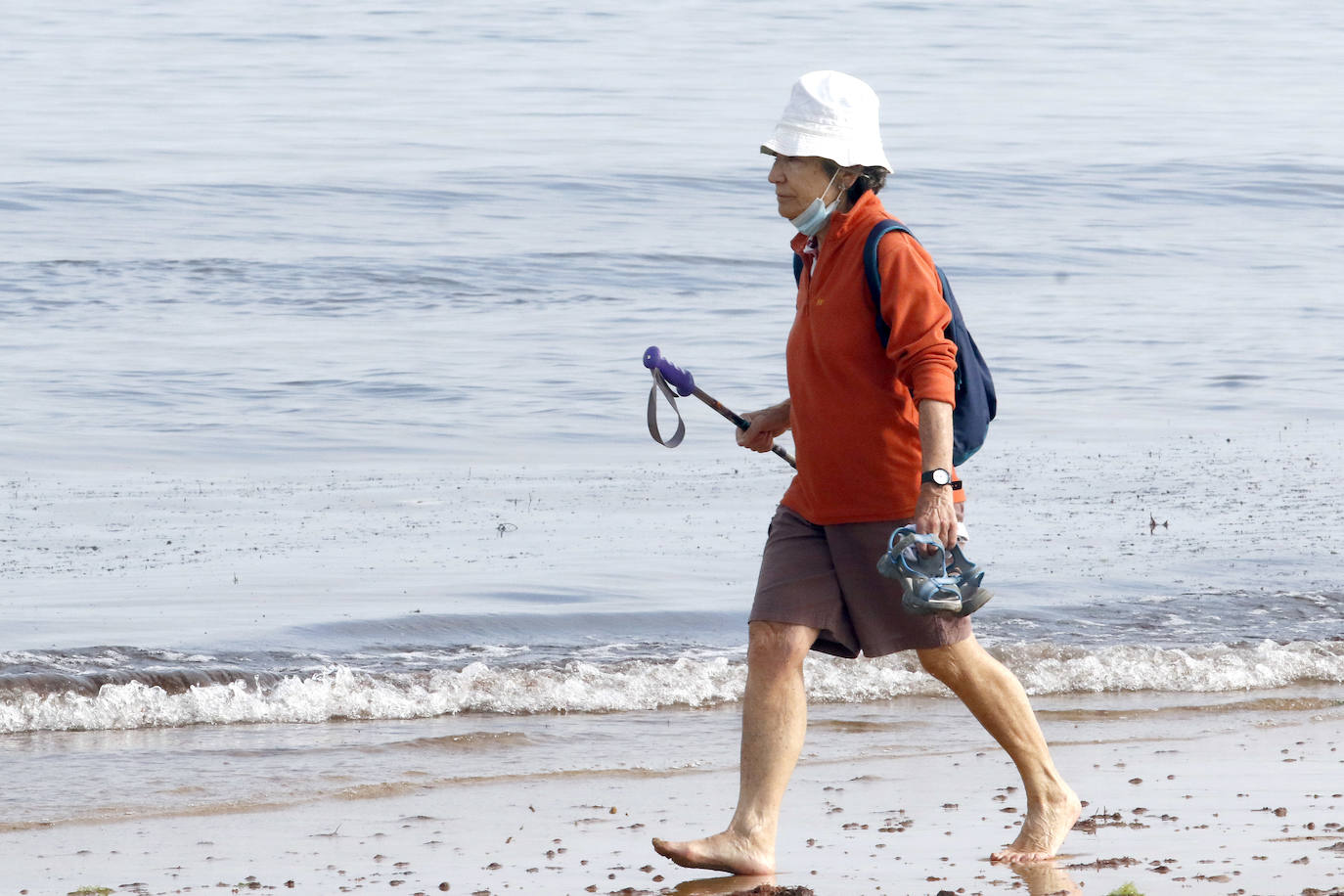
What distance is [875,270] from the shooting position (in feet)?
12.7

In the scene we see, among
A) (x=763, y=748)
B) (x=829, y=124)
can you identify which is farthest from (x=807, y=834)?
(x=829, y=124)

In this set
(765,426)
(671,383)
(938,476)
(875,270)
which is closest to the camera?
(938,476)

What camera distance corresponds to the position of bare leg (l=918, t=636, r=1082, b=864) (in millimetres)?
4070

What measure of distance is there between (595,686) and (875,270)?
356 cm

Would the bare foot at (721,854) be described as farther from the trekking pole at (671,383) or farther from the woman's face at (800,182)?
the woman's face at (800,182)

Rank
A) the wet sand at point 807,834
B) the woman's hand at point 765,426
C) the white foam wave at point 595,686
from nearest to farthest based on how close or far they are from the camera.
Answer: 1. the wet sand at point 807,834
2. the woman's hand at point 765,426
3. the white foam wave at point 595,686

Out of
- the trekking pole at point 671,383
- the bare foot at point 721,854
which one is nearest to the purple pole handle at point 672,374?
the trekking pole at point 671,383

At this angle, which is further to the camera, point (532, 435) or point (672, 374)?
point (532, 435)

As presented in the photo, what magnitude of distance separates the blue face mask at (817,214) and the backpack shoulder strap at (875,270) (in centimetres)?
15

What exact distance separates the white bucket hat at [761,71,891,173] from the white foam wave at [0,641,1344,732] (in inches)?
133

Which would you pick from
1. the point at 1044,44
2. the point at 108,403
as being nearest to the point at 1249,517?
the point at 108,403

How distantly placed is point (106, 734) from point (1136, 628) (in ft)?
14.2

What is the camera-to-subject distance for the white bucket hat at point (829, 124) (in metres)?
3.97

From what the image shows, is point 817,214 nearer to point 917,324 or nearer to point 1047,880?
point 917,324
